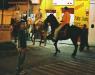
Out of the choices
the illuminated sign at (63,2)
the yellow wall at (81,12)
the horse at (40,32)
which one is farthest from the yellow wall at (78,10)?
the horse at (40,32)

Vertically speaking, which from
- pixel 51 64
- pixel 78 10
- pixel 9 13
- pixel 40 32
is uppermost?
pixel 78 10

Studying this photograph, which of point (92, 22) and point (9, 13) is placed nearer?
point (92, 22)

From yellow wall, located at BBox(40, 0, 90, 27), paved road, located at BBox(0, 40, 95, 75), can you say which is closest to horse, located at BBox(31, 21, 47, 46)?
yellow wall, located at BBox(40, 0, 90, 27)

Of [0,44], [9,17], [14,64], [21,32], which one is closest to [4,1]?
[0,44]

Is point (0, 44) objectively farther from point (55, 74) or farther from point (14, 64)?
point (55, 74)

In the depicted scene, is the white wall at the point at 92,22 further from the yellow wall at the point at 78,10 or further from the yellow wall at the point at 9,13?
the yellow wall at the point at 9,13

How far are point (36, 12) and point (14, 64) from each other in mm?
15338

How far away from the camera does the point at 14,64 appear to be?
16469 mm

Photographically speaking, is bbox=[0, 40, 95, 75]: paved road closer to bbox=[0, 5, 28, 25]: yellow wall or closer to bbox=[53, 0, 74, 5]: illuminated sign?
bbox=[0, 5, 28, 25]: yellow wall

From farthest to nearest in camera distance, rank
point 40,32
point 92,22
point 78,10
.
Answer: point 78,10
point 92,22
point 40,32

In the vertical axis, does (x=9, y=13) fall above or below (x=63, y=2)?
below

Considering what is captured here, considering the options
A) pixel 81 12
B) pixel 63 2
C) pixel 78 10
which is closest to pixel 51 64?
pixel 81 12

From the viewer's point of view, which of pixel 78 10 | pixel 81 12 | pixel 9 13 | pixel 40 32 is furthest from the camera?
pixel 78 10

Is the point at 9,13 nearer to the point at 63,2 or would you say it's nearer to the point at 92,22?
the point at 63,2
